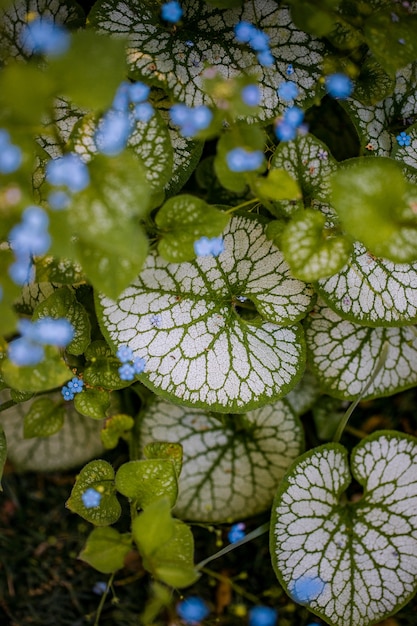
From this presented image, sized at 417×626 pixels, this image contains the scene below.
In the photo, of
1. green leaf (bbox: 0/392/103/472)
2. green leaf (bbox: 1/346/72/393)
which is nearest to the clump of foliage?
green leaf (bbox: 1/346/72/393)

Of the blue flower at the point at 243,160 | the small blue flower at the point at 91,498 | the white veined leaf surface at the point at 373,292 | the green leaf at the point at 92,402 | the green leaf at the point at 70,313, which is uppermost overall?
the blue flower at the point at 243,160

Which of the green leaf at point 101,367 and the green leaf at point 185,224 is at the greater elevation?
the green leaf at point 185,224

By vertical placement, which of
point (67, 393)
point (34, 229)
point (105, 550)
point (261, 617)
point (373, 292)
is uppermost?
point (34, 229)

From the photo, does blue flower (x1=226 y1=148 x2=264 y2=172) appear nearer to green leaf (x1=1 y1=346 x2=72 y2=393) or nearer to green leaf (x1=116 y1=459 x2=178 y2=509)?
green leaf (x1=1 y1=346 x2=72 y2=393)

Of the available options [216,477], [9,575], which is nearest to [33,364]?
[216,477]

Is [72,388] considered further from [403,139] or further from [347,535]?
[403,139]

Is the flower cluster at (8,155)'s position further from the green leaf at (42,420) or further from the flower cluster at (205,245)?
the green leaf at (42,420)

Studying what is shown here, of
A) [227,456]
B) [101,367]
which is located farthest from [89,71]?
[227,456]

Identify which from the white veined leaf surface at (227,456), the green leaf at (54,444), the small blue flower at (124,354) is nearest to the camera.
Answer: the small blue flower at (124,354)

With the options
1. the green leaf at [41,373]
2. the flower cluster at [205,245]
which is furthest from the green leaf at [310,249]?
the green leaf at [41,373]
